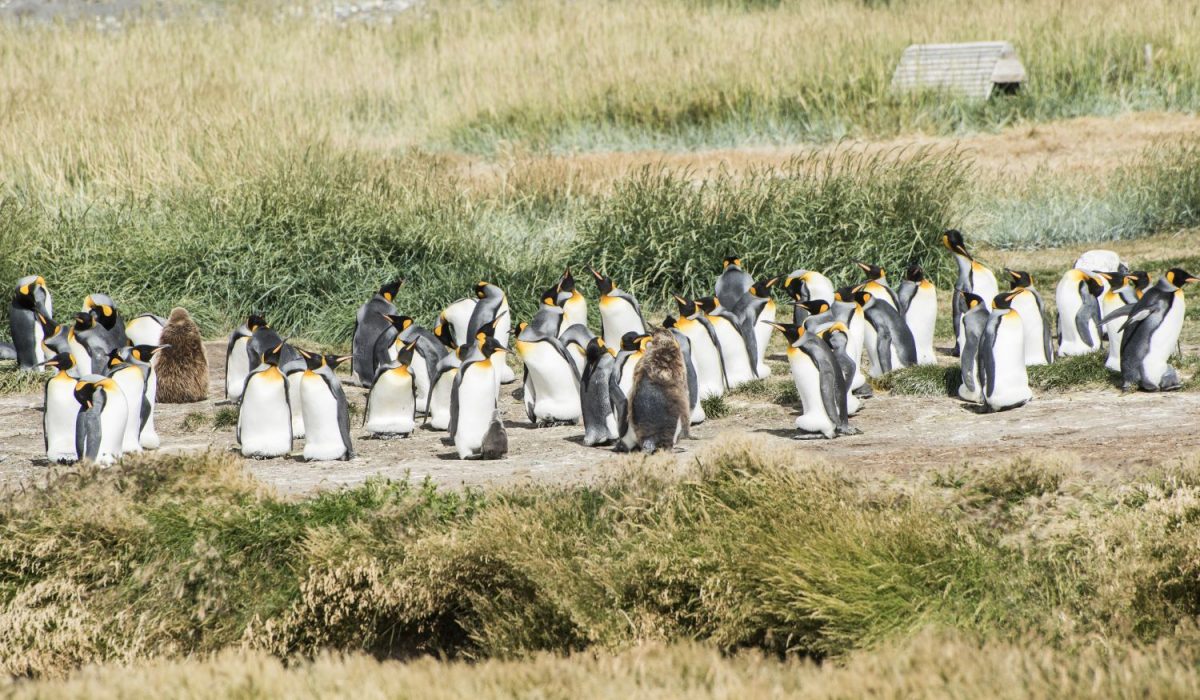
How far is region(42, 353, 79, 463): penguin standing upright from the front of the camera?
8.95 metres

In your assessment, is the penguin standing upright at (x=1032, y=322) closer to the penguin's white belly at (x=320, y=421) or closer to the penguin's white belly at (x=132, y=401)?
the penguin's white belly at (x=320, y=421)

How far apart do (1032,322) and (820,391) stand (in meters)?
2.57

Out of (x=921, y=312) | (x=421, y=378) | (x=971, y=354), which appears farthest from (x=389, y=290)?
(x=971, y=354)

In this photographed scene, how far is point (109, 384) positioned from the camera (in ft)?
28.8

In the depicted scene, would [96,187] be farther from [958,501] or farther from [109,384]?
[958,501]

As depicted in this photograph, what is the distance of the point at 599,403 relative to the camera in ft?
30.6

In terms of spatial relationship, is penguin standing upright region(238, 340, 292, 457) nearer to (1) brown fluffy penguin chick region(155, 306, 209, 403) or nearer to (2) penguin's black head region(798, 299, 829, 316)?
(1) brown fluffy penguin chick region(155, 306, 209, 403)

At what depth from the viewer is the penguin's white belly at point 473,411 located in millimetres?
9070

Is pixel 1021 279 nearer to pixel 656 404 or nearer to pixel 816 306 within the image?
pixel 816 306

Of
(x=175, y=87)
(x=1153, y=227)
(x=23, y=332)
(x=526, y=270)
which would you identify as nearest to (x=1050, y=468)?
(x=526, y=270)

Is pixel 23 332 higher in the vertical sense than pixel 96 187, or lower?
lower

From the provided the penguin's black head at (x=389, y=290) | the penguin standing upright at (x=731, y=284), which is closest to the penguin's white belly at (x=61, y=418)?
the penguin's black head at (x=389, y=290)

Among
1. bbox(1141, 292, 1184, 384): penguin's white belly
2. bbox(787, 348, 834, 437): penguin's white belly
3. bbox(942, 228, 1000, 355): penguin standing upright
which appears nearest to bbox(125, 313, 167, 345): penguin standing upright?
bbox(787, 348, 834, 437): penguin's white belly

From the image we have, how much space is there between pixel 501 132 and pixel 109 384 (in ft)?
49.9
